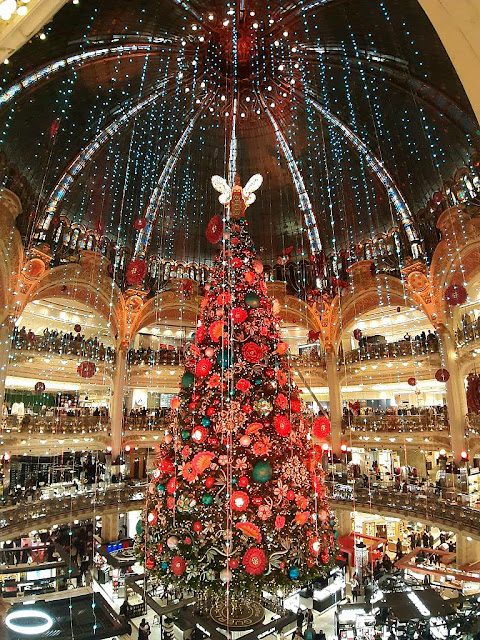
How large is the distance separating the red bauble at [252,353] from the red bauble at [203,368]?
715mm

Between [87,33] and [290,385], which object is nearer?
[290,385]

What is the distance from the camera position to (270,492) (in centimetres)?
707

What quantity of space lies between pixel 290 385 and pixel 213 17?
42.6 feet

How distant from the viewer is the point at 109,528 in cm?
1961

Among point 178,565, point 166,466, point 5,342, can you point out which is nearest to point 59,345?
point 5,342

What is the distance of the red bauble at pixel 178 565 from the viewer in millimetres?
6789

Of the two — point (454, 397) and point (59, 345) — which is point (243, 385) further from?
point (59, 345)

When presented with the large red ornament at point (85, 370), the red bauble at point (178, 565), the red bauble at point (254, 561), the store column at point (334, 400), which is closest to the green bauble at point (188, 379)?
the red bauble at point (178, 565)

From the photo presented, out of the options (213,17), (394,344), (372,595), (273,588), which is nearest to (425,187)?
(394,344)

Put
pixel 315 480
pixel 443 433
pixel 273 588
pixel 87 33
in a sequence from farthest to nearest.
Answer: pixel 443 433, pixel 87 33, pixel 315 480, pixel 273 588

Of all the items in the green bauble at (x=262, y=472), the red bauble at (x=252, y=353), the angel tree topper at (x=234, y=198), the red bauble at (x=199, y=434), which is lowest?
the green bauble at (x=262, y=472)

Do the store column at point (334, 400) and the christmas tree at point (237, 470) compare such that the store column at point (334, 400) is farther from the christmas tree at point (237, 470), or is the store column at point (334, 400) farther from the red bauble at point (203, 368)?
the red bauble at point (203, 368)

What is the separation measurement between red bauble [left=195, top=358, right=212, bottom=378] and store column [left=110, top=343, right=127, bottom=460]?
1709cm

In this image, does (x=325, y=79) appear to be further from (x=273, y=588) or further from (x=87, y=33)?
(x=273, y=588)
